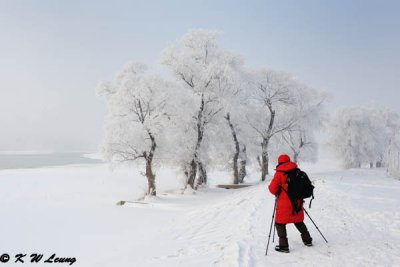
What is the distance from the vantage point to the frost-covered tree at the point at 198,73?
26.1 metres

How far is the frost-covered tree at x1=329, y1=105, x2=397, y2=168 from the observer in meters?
52.2

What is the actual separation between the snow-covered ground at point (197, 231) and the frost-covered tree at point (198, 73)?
14.1ft

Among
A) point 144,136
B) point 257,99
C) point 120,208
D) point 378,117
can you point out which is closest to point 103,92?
point 144,136

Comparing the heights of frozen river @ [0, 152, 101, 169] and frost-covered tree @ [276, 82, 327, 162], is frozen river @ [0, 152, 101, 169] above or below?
below

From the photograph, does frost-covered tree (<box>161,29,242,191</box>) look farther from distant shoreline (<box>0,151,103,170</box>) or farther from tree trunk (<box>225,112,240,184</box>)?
distant shoreline (<box>0,151,103,170</box>)

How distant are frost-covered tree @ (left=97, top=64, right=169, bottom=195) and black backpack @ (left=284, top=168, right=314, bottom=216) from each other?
1751cm

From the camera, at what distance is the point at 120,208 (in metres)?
22.7

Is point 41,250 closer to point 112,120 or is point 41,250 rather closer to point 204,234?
point 204,234

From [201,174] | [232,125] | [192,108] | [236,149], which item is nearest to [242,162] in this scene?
[236,149]

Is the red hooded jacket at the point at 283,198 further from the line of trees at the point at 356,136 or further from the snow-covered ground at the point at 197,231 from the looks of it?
the line of trees at the point at 356,136

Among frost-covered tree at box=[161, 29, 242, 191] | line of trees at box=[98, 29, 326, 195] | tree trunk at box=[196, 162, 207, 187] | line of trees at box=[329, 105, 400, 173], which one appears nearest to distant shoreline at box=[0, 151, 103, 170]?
tree trunk at box=[196, 162, 207, 187]

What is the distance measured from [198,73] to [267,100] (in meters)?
10.8

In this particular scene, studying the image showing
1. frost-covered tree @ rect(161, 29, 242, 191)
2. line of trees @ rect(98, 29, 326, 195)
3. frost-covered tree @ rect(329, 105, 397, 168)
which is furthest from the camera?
frost-covered tree @ rect(329, 105, 397, 168)

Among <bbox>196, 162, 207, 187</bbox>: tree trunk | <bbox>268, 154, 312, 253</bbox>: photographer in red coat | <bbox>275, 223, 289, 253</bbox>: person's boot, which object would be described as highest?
<bbox>268, 154, 312, 253</bbox>: photographer in red coat
